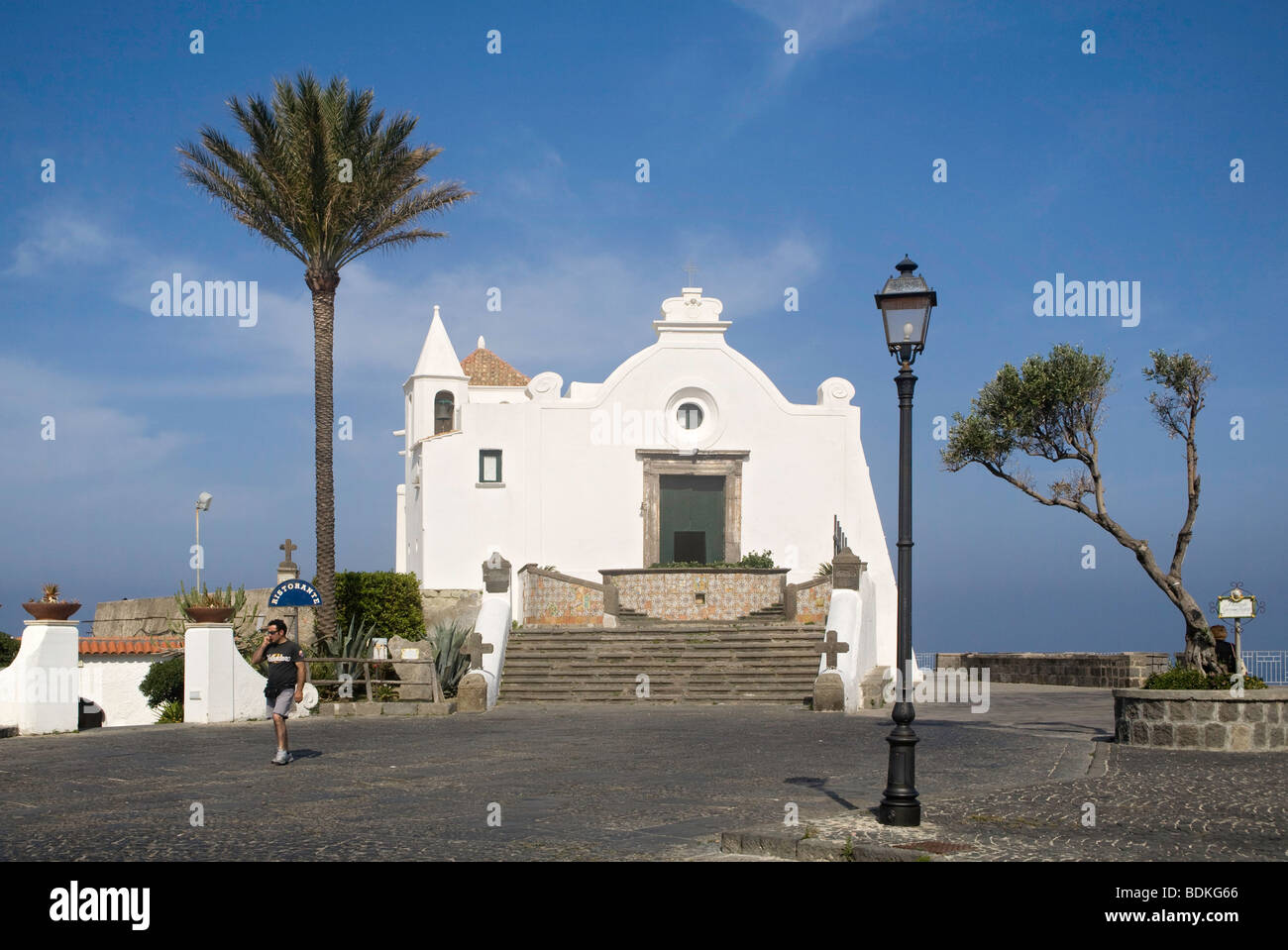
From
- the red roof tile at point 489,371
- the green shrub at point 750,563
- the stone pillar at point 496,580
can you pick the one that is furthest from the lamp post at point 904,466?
the red roof tile at point 489,371

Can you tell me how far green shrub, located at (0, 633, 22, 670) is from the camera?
28.5 metres

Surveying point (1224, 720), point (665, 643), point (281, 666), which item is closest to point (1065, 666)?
point (665, 643)

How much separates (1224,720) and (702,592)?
15.4 m

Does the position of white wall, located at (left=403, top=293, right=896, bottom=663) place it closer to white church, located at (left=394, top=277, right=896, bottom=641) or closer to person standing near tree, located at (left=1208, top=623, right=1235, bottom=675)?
white church, located at (left=394, top=277, right=896, bottom=641)

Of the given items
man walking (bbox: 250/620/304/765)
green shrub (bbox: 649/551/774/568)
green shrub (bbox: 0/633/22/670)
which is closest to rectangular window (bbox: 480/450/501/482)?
green shrub (bbox: 649/551/774/568)

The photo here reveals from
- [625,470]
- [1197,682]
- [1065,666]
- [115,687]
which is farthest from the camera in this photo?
[1065,666]

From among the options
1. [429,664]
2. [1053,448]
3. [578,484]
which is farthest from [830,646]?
[578,484]

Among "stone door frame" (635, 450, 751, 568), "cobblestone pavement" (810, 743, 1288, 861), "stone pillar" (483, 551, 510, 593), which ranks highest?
"stone door frame" (635, 450, 751, 568)

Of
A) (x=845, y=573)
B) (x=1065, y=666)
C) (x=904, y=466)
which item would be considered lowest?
(x=1065, y=666)

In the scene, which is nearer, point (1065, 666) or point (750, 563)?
point (750, 563)

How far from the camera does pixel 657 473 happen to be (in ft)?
104

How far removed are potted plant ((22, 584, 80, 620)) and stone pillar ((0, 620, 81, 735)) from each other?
4.3 inches

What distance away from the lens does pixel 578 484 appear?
31359 mm

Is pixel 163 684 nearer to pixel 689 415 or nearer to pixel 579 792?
pixel 689 415
